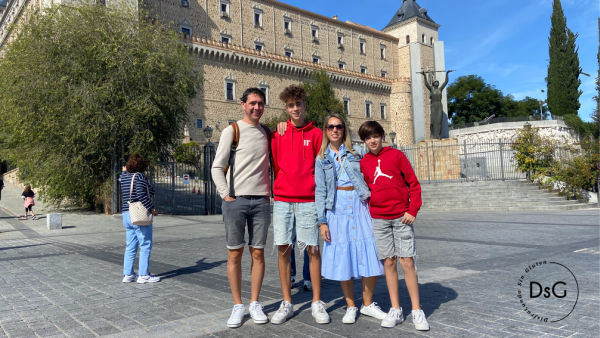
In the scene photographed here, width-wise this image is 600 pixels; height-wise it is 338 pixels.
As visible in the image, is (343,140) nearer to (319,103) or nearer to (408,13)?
(319,103)

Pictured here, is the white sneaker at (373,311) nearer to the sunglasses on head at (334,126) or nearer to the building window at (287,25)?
the sunglasses on head at (334,126)

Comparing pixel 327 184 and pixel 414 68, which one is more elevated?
pixel 414 68

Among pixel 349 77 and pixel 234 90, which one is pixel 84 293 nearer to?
pixel 234 90

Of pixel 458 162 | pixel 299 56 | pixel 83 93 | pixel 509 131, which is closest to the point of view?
pixel 83 93

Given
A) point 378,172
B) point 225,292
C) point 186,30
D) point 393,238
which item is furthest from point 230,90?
point 393,238

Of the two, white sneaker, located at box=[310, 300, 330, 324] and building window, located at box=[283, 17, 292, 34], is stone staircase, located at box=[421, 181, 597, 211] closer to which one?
white sneaker, located at box=[310, 300, 330, 324]

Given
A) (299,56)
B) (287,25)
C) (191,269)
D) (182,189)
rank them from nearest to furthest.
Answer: (191,269), (182,189), (287,25), (299,56)

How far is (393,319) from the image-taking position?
328 centimetres

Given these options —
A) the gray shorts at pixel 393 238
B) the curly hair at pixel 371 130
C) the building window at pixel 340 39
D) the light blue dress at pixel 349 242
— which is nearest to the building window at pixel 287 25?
the building window at pixel 340 39

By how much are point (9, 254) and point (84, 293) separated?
14.5 ft

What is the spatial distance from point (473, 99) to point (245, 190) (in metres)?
65.8

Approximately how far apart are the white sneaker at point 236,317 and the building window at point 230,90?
3782cm

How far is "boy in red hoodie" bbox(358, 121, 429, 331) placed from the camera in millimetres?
3359

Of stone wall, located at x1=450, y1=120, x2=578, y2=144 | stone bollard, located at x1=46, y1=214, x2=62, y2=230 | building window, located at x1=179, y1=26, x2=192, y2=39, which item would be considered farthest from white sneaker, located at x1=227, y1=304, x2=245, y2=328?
building window, located at x1=179, y1=26, x2=192, y2=39
